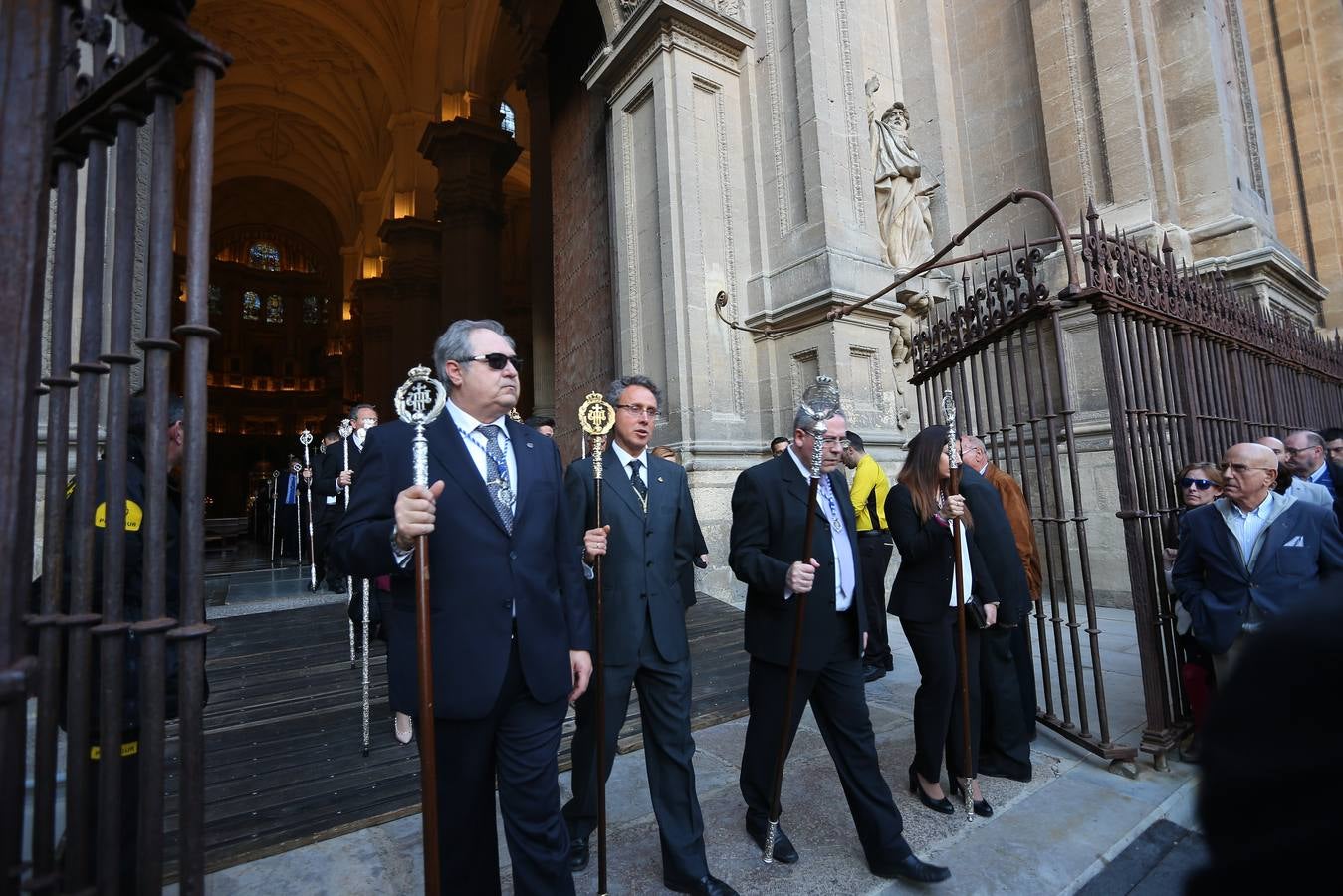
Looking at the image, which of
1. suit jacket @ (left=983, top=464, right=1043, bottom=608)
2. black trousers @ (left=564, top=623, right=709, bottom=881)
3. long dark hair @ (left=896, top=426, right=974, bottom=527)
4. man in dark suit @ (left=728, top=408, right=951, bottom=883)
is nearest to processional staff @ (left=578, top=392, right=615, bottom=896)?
black trousers @ (left=564, top=623, right=709, bottom=881)

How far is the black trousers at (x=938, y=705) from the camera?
321 cm

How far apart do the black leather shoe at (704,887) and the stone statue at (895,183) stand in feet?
26.9

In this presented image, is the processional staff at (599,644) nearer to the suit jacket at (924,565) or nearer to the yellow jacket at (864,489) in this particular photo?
the suit jacket at (924,565)

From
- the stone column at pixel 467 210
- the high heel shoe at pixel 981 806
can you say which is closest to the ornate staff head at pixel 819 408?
the high heel shoe at pixel 981 806

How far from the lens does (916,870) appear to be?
2566 millimetres

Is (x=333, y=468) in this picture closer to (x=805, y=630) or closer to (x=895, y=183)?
(x=805, y=630)

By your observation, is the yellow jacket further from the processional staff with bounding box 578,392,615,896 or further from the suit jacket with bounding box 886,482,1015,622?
the processional staff with bounding box 578,392,615,896

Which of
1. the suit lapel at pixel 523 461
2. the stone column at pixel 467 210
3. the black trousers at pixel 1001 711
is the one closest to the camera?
the suit lapel at pixel 523 461

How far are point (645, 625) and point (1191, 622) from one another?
3.18 metres

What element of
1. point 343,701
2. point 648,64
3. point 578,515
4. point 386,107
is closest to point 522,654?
point 578,515

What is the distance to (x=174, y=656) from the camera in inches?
95.3

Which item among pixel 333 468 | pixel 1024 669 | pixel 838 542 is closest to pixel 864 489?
pixel 1024 669

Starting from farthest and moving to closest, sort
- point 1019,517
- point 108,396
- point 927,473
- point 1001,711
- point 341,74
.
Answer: point 341,74 → point 1019,517 → point 1001,711 → point 927,473 → point 108,396

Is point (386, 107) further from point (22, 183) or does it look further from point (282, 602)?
point (22, 183)
